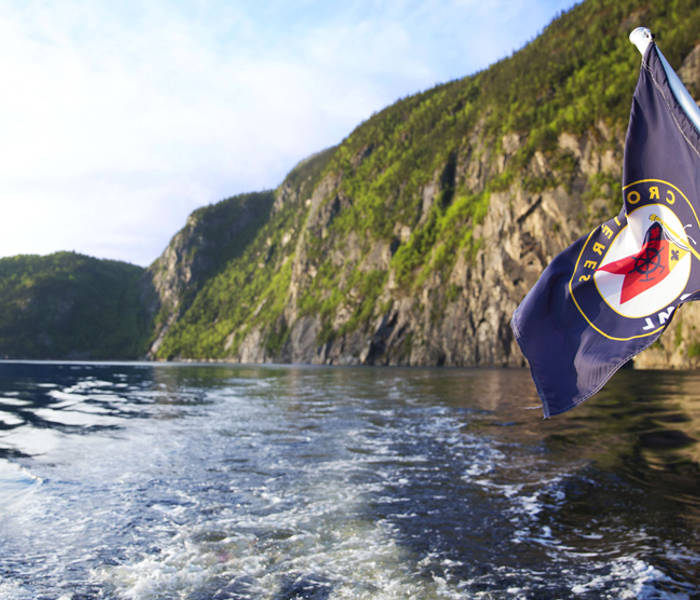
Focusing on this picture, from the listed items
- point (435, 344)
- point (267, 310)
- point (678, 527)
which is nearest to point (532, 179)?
point (435, 344)

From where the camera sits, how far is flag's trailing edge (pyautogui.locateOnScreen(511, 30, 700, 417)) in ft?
15.2

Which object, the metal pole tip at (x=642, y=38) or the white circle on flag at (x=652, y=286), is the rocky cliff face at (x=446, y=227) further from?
the metal pole tip at (x=642, y=38)

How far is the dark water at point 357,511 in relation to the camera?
5391mm

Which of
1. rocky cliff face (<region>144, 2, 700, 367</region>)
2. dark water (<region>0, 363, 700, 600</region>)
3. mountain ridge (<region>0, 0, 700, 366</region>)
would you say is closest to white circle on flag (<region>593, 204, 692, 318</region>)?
dark water (<region>0, 363, 700, 600</region>)

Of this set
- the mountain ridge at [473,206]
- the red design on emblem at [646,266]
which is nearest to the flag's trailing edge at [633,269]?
the red design on emblem at [646,266]

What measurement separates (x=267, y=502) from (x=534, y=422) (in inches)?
439

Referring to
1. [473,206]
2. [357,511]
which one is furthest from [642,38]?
[473,206]

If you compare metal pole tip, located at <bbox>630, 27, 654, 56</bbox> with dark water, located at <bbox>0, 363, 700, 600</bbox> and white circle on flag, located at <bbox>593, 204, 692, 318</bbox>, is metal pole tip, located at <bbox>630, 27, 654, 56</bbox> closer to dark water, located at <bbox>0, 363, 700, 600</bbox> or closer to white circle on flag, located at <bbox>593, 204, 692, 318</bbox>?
white circle on flag, located at <bbox>593, 204, 692, 318</bbox>

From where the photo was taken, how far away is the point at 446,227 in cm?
10319

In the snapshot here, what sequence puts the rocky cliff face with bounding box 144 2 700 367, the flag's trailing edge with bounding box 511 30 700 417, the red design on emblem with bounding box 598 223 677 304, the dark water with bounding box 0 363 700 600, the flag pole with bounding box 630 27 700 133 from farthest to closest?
the rocky cliff face with bounding box 144 2 700 367
the dark water with bounding box 0 363 700 600
the red design on emblem with bounding box 598 223 677 304
the flag's trailing edge with bounding box 511 30 700 417
the flag pole with bounding box 630 27 700 133

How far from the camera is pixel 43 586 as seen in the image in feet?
17.5

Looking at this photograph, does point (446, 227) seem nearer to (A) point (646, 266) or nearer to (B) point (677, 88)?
(A) point (646, 266)

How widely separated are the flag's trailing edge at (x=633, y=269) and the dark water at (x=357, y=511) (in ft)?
7.18

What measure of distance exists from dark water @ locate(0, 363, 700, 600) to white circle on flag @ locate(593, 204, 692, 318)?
281 centimetres
